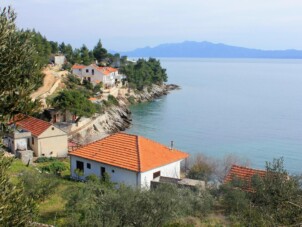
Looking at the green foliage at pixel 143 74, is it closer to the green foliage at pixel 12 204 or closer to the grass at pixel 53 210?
the grass at pixel 53 210

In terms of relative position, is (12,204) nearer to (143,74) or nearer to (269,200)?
(269,200)

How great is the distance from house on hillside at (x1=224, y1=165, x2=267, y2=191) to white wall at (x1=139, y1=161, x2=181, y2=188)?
4.06m

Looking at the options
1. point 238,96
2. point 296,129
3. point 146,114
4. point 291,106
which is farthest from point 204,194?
point 238,96

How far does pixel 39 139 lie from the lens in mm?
33562

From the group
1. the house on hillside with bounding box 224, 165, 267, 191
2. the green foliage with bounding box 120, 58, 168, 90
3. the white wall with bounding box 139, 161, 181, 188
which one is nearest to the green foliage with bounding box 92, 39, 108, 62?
the green foliage with bounding box 120, 58, 168, 90

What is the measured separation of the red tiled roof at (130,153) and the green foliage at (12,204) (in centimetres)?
1450

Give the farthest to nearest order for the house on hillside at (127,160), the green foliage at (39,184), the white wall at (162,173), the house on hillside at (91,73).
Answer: the house on hillside at (91,73) → the house on hillside at (127,160) → the white wall at (162,173) → the green foliage at (39,184)

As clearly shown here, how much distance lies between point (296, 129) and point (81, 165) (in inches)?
1742

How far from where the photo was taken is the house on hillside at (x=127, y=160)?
77.7ft

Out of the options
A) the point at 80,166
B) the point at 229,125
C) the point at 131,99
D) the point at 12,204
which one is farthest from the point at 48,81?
the point at 12,204

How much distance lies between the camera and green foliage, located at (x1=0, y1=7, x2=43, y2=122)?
8.52 meters

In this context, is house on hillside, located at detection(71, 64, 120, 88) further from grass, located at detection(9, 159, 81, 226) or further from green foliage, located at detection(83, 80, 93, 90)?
grass, located at detection(9, 159, 81, 226)

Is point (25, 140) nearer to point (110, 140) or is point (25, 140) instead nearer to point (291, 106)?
point (110, 140)

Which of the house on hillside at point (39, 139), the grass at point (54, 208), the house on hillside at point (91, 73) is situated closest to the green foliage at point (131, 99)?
the house on hillside at point (91, 73)
